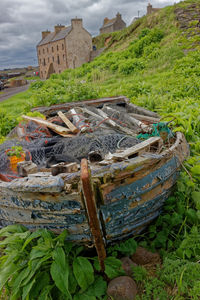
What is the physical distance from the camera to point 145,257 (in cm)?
261

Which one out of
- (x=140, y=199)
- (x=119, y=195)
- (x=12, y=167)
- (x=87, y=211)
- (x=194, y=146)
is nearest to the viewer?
(x=87, y=211)

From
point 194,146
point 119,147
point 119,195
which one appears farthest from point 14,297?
point 194,146

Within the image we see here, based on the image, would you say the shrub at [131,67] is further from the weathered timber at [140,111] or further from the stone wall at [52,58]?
the stone wall at [52,58]

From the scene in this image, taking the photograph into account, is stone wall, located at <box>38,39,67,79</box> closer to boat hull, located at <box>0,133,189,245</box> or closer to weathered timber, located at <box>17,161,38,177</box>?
weathered timber, located at <box>17,161,38,177</box>

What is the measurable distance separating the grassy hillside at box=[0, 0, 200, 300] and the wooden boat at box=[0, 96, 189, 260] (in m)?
0.31

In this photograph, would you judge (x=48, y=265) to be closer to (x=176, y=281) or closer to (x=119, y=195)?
(x=119, y=195)

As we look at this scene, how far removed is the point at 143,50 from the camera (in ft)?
58.4

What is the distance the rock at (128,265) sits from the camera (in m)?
2.46

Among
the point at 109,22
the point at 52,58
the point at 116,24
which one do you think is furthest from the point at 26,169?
the point at 109,22

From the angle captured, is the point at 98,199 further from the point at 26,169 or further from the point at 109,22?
the point at 109,22

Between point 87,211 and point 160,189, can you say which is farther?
point 160,189

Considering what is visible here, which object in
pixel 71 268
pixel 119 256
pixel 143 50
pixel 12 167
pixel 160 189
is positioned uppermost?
pixel 143 50

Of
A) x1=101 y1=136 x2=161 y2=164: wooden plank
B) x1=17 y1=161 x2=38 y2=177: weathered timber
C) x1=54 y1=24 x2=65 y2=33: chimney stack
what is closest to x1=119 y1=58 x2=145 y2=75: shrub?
x1=101 y1=136 x2=161 y2=164: wooden plank

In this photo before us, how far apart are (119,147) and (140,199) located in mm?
891
